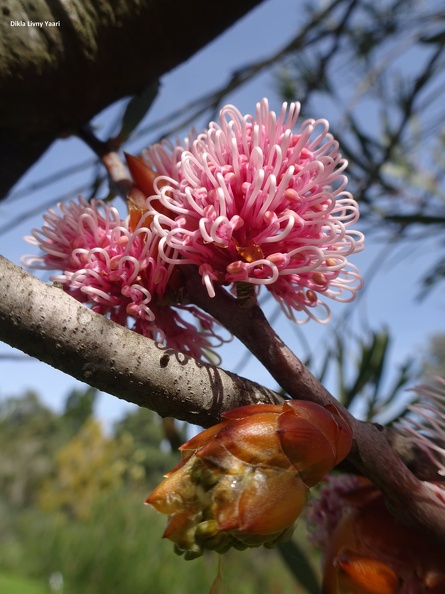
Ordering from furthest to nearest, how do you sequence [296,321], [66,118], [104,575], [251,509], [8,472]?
1. [8,472]
2. [104,575]
3. [66,118]
4. [296,321]
5. [251,509]

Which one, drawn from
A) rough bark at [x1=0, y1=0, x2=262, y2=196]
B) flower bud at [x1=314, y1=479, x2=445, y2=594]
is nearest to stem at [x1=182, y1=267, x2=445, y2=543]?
flower bud at [x1=314, y1=479, x2=445, y2=594]

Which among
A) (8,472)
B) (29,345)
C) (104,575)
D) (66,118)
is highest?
(66,118)

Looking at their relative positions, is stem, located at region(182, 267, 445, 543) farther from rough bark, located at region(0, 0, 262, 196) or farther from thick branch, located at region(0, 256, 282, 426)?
rough bark, located at region(0, 0, 262, 196)

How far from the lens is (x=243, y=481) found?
327mm

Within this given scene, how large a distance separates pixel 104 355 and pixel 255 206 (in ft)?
0.56

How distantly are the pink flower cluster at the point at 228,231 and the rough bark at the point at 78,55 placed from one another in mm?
181

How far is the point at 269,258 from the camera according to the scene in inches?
16.9

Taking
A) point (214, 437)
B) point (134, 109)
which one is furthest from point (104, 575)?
point (214, 437)

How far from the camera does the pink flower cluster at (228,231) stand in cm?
43

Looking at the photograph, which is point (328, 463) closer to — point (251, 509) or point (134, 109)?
point (251, 509)

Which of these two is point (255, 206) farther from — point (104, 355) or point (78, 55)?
point (78, 55)

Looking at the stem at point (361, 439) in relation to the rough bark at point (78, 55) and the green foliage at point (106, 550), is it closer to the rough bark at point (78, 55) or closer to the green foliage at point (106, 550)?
the green foliage at point (106, 550)

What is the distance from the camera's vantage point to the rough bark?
58cm

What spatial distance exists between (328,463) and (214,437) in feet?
0.25
